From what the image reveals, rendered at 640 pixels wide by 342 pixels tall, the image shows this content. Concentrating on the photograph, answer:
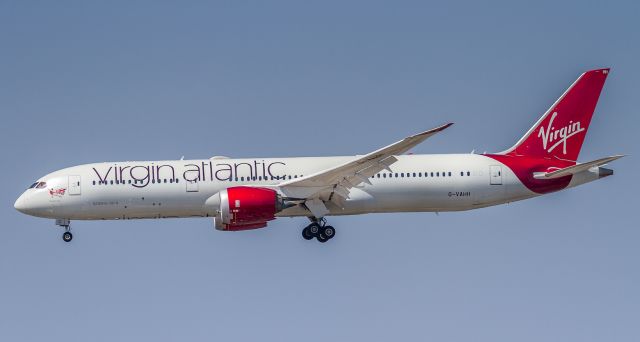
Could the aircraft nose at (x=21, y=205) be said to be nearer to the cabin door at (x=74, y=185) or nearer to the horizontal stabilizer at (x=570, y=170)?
the cabin door at (x=74, y=185)

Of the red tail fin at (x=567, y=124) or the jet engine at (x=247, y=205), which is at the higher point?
the red tail fin at (x=567, y=124)

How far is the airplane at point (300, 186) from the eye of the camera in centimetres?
4844

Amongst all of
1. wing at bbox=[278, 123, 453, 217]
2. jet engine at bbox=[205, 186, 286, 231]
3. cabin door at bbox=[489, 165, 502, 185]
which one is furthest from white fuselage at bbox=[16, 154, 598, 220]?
jet engine at bbox=[205, 186, 286, 231]

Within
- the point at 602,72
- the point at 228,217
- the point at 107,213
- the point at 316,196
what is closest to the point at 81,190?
the point at 107,213

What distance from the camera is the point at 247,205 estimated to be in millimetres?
46156

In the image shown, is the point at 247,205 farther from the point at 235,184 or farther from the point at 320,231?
the point at 320,231

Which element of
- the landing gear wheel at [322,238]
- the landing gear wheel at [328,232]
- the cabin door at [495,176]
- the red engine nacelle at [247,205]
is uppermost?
the cabin door at [495,176]

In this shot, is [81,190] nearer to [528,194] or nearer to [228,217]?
[228,217]

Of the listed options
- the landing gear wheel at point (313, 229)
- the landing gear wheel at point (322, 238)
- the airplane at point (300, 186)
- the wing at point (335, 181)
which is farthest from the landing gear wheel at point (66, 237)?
the landing gear wheel at point (322, 238)

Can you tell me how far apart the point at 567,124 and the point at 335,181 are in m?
13.7

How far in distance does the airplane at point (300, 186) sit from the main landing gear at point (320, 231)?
0.05m

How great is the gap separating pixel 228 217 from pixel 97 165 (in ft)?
28.3

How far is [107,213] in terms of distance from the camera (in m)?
49.2

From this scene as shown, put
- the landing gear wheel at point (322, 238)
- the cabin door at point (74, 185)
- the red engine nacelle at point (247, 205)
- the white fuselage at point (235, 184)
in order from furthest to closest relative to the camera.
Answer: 1. the landing gear wheel at point (322, 238)
2. the cabin door at point (74, 185)
3. the white fuselage at point (235, 184)
4. the red engine nacelle at point (247, 205)
